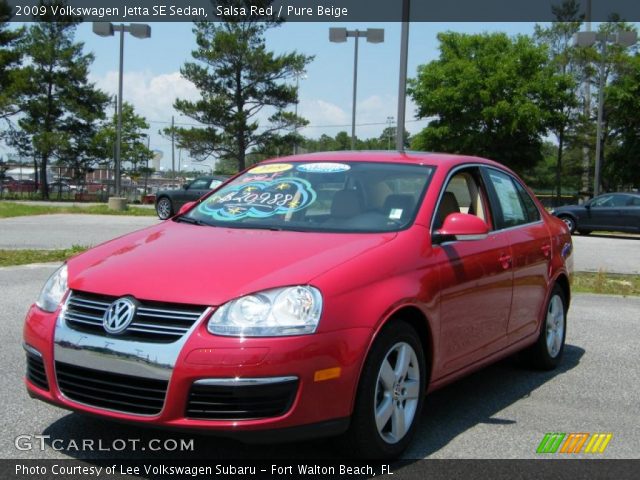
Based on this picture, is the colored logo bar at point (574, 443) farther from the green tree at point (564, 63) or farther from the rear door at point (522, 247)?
the green tree at point (564, 63)

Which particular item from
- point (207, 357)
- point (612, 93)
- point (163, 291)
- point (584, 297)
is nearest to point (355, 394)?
point (207, 357)

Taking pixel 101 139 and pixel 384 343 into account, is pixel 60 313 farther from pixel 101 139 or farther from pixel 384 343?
pixel 101 139

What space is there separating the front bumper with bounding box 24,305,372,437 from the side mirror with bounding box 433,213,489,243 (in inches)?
43.0

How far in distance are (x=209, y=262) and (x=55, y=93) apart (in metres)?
48.7

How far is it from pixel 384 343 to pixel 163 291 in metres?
1.11

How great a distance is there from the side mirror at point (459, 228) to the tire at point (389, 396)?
27.0 inches

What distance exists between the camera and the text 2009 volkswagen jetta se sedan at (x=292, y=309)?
10.9 feet

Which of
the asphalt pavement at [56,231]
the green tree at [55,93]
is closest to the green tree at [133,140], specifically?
the green tree at [55,93]

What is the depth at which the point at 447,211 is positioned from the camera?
4816mm

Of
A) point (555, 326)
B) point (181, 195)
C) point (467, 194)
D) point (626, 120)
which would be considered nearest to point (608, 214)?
point (181, 195)

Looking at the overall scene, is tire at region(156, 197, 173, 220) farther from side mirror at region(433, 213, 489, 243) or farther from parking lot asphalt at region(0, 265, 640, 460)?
side mirror at region(433, 213, 489, 243)

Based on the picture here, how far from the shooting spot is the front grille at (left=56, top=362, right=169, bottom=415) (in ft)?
11.0

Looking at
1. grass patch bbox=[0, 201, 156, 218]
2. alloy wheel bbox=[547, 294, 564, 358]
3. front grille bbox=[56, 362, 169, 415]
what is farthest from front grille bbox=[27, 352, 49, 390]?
grass patch bbox=[0, 201, 156, 218]

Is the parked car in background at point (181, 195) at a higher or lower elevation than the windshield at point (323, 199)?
lower
